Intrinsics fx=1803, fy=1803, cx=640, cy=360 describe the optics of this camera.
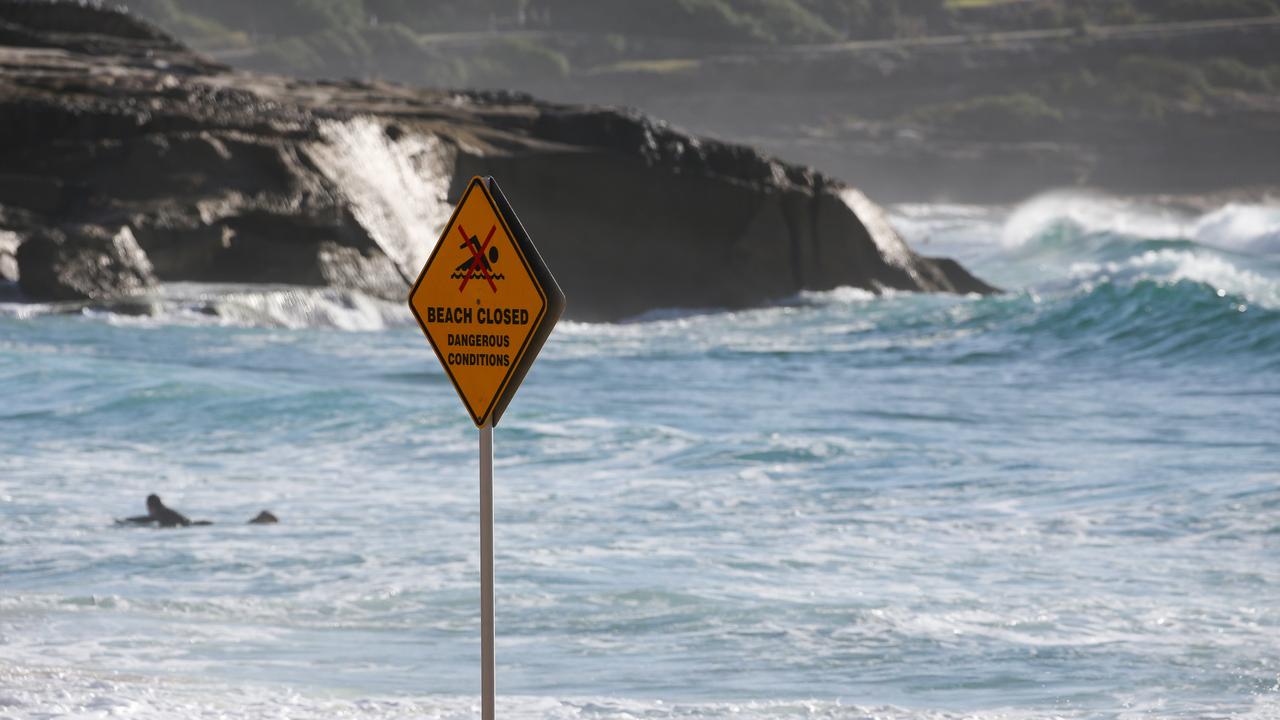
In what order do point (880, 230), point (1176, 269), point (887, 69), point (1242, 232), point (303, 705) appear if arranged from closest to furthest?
point (303, 705) → point (880, 230) → point (1176, 269) → point (1242, 232) → point (887, 69)

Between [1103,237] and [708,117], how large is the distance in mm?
56079

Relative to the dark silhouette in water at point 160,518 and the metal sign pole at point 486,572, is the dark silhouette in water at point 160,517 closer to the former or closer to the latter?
the dark silhouette in water at point 160,518

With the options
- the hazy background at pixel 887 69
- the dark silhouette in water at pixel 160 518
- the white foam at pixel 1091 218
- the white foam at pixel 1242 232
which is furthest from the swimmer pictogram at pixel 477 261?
the hazy background at pixel 887 69

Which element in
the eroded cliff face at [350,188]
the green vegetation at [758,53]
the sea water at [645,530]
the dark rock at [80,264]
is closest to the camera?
the sea water at [645,530]

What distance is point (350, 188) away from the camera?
27609 millimetres

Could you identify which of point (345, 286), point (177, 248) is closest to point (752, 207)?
point (345, 286)

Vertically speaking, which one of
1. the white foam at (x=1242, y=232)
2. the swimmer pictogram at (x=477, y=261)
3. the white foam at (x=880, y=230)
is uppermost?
the white foam at (x=1242, y=232)

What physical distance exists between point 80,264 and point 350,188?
14.4ft

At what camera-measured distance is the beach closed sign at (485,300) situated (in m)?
4.74

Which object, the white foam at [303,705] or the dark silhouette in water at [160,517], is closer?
the white foam at [303,705]

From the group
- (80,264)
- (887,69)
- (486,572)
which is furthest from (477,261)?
(887,69)

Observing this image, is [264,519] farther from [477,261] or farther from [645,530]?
[477,261]

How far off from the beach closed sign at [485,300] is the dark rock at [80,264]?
834 inches

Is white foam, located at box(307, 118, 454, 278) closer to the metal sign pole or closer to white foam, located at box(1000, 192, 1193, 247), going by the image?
the metal sign pole
